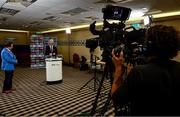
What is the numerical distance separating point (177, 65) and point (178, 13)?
5556 millimetres

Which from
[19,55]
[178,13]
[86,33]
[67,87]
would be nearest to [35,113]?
[67,87]

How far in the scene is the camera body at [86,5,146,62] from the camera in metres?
1.75

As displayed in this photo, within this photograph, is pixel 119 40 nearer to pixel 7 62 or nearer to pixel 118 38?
pixel 118 38

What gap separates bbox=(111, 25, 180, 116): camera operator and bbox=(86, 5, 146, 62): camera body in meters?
0.48

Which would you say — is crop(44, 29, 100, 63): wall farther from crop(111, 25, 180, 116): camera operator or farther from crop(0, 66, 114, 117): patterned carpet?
crop(111, 25, 180, 116): camera operator

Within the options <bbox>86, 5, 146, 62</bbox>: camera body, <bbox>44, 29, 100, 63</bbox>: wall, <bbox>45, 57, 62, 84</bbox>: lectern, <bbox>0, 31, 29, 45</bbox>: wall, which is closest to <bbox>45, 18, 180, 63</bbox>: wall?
<bbox>44, 29, 100, 63</bbox>: wall

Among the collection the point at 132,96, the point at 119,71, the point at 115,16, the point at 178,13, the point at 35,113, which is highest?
the point at 178,13

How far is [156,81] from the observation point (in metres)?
1.04

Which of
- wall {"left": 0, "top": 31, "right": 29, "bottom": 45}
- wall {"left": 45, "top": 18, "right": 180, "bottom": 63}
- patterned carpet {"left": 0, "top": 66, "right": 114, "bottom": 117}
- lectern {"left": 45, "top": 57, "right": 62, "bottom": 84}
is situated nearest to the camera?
patterned carpet {"left": 0, "top": 66, "right": 114, "bottom": 117}

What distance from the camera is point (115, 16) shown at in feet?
6.91

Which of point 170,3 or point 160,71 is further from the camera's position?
point 170,3

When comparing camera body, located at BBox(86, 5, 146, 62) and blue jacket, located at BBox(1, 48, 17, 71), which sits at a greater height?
camera body, located at BBox(86, 5, 146, 62)

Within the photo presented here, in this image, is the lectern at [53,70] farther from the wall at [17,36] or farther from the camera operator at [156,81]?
the wall at [17,36]

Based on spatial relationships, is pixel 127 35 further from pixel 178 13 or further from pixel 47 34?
pixel 47 34
